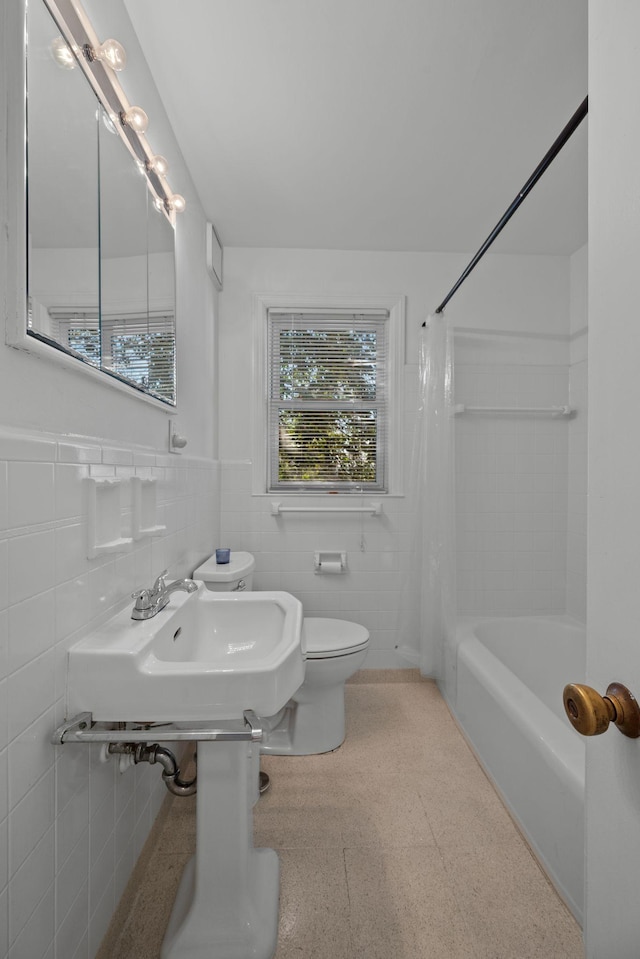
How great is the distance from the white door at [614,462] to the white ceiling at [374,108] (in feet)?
3.54

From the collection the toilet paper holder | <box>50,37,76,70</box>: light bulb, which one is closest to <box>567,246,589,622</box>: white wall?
the toilet paper holder

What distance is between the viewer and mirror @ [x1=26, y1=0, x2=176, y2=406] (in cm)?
83

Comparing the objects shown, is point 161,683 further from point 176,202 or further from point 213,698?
point 176,202

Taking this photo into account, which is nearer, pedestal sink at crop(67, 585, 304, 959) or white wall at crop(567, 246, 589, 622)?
pedestal sink at crop(67, 585, 304, 959)

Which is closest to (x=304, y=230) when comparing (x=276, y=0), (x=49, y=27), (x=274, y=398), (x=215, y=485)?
(x=274, y=398)

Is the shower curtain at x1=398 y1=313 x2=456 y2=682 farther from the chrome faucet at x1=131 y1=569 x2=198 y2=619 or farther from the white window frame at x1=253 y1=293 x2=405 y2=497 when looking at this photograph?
the chrome faucet at x1=131 y1=569 x2=198 y2=619

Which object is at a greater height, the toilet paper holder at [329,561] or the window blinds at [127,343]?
the window blinds at [127,343]

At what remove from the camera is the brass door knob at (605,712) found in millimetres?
457

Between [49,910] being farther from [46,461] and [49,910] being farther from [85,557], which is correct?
[46,461]

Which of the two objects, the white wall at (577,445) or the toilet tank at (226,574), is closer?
the toilet tank at (226,574)

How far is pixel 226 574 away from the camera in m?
1.92

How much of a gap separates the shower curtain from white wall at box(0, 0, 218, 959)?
4.67ft

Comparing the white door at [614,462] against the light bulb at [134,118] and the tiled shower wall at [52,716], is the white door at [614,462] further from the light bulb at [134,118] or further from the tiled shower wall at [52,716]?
the light bulb at [134,118]

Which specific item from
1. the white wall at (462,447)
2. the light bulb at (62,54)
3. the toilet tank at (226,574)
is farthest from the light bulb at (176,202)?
the toilet tank at (226,574)
